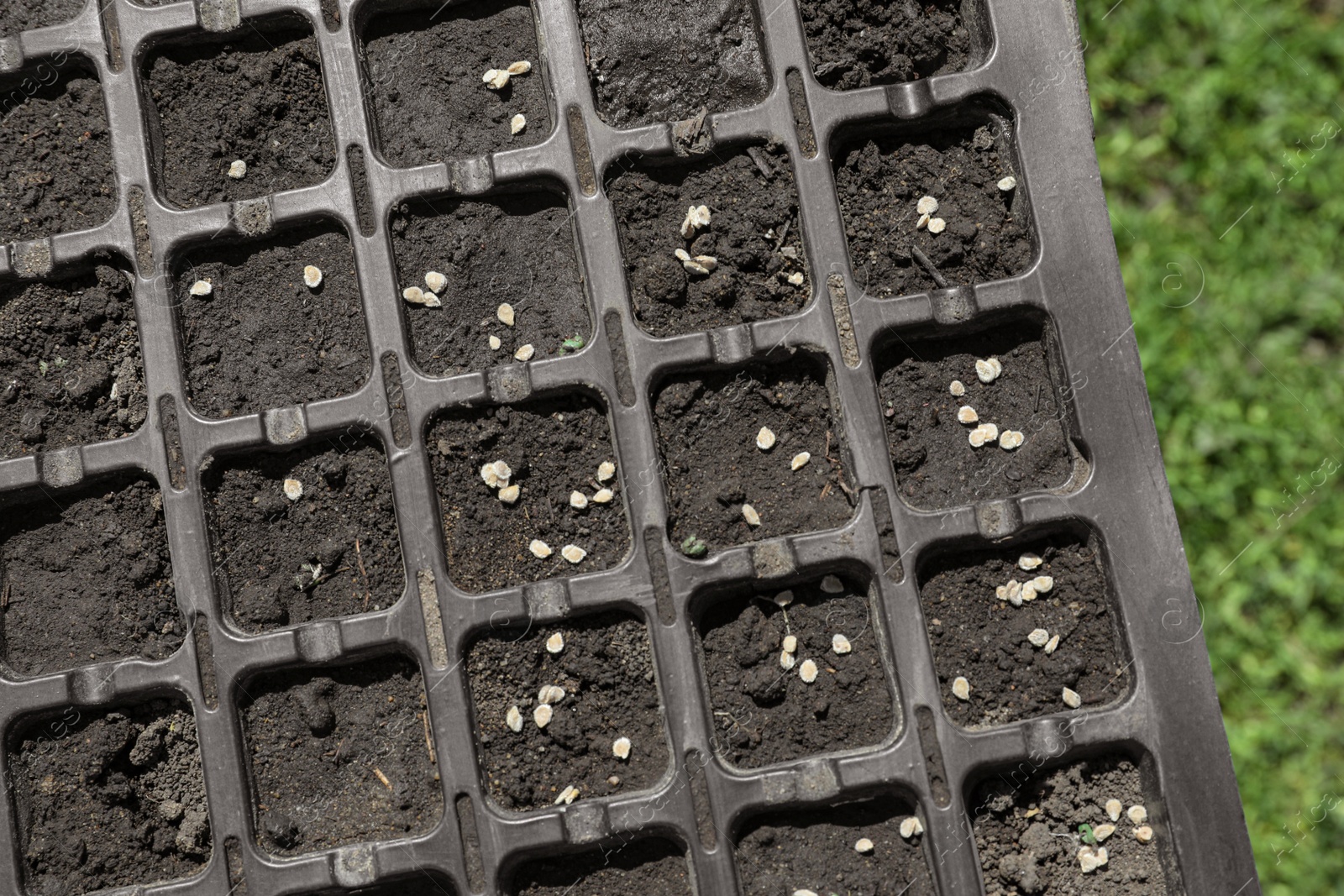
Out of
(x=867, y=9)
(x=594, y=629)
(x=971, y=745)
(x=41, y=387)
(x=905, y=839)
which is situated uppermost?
(x=867, y=9)

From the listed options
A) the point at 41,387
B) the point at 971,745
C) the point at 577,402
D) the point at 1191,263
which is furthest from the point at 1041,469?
the point at 41,387

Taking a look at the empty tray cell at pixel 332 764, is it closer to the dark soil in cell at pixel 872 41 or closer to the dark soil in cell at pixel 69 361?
the dark soil in cell at pixel 69 361

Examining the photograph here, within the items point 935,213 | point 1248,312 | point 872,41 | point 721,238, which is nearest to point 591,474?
point 721,238

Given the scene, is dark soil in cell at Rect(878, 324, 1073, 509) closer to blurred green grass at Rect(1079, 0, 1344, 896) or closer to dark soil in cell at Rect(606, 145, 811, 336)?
dark soil in cell at Rect(606, 145, 811, 336)

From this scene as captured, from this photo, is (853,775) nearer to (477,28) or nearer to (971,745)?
(971,745)

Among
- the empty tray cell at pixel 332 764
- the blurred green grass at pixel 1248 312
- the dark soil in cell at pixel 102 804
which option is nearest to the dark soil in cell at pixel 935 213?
the blurred green grass at pixel 1248 312

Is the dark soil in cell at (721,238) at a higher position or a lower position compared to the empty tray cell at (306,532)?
higher

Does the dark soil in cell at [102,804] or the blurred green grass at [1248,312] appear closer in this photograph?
the dark soil in cell at [102,804]
